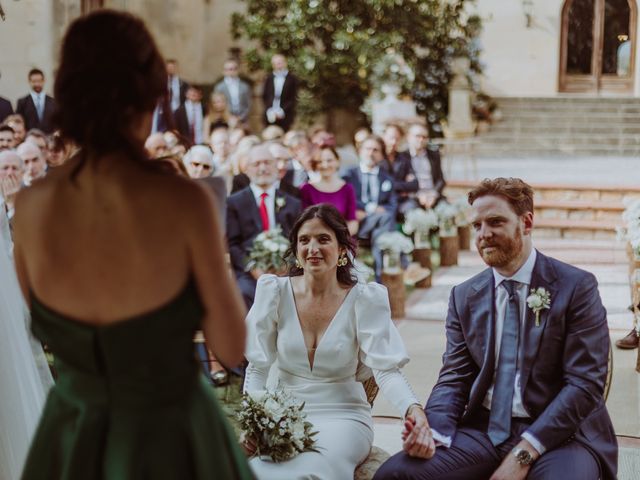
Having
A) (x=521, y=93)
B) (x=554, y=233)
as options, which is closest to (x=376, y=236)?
(x=554, y=233)

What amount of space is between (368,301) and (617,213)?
28.7 ft

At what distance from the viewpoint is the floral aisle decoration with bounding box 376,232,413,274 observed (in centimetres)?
784

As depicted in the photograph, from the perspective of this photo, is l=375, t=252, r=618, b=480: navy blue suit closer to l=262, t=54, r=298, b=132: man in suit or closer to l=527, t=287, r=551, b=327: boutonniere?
l=527, t=287, r=551, b=327: boutonniere

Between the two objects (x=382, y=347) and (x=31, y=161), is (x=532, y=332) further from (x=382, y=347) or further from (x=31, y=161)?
(x=31, y=161)

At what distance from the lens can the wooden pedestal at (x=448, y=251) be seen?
31.6 ft

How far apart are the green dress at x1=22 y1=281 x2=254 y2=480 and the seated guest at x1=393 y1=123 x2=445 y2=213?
7.58m

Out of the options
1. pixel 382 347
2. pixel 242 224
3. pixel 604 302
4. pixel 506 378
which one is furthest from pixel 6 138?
pixel 506 378

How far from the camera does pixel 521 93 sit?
18.8 metres

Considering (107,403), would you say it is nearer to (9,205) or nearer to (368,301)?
(368,301)

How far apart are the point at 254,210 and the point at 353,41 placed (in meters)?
8.69

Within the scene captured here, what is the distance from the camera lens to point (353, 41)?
14.9 metres

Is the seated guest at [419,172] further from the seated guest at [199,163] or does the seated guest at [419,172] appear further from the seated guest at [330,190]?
the seated guest at [199,163]

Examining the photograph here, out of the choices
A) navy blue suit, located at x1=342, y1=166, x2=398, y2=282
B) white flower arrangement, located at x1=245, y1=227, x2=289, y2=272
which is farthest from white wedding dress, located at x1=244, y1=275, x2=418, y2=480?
navy blue suit, located at x1=342, y1=166, x2=398, y2=282

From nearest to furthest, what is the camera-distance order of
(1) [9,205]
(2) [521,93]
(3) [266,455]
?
(3) [266,455]
(1) [9,205]
(2) [521,93]
